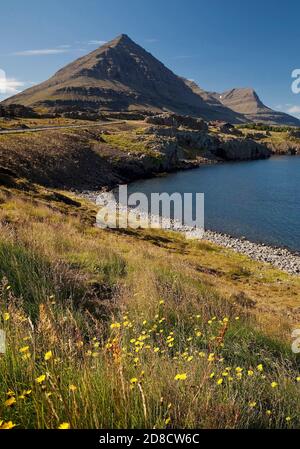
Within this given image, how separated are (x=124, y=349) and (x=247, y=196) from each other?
63.8 meters

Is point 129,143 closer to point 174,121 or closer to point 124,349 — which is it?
point 174,121

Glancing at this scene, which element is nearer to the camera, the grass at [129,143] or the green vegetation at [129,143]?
the green vegetation at [129,143]

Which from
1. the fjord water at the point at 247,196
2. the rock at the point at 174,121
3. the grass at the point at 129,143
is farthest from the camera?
the rock at the point at 174,121

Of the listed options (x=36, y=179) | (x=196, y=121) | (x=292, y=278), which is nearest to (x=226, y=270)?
(x=292, y=278)

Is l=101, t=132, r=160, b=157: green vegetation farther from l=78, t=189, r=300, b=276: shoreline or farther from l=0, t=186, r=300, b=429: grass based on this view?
l=0, t=186, r=300, b=429: grass

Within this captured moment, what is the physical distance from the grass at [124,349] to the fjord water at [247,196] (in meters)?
25.1

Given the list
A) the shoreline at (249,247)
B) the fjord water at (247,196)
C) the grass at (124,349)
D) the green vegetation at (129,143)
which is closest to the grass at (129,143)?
the green vegetation at (129,143)

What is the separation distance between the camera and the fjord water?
45000 millimetres

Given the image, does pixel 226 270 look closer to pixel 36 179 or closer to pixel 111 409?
pixel 111 409

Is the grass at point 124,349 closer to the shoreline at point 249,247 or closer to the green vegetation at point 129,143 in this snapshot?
the shoreline at point 249,247

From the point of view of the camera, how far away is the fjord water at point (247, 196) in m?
45.0

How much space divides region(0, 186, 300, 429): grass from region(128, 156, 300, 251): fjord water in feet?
82.3

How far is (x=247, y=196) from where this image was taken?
67000 millimetres

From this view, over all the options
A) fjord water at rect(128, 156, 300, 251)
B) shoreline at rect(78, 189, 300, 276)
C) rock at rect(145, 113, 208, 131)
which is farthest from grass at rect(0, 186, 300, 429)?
rock at rect(145, 113, 208, 131)
